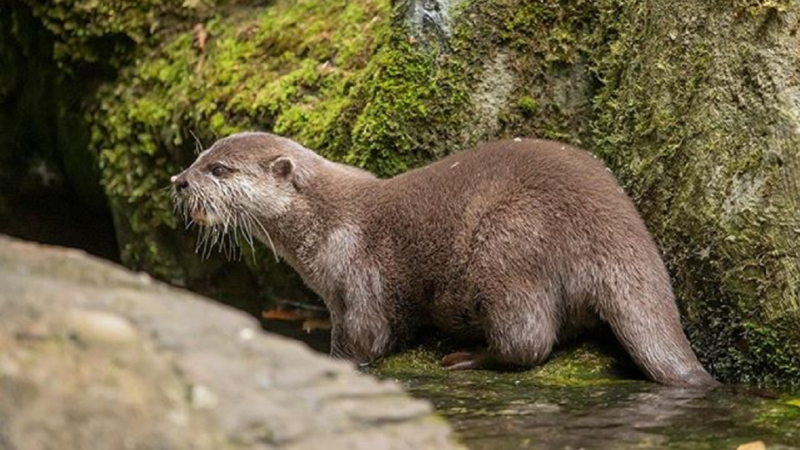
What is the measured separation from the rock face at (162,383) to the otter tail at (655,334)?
223cm

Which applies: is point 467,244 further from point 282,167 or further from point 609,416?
point 609,416

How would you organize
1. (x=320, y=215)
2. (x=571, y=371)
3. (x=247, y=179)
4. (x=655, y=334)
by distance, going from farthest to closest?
(x=247, y=179), (x=320, y=215), (x=571, y=371), (x=655, y=334)

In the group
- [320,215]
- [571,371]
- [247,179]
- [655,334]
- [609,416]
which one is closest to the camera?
[609,416]

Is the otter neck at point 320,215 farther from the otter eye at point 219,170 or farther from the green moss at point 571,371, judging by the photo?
the green moss at point 571,371

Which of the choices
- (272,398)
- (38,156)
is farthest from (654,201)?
(38,156)

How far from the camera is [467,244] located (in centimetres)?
515

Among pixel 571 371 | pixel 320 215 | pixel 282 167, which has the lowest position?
pixel 571 371

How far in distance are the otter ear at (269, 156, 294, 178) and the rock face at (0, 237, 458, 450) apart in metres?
2.96

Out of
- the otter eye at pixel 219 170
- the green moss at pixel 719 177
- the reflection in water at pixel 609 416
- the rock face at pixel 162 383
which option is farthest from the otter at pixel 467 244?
the rock face at pixel 162 383

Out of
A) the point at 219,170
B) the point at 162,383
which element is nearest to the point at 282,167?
the point at 219,170

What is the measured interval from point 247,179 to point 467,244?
1154mm

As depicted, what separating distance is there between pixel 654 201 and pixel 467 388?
1108mm

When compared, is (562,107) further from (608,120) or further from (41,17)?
(41,17)

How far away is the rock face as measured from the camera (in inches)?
97.3
